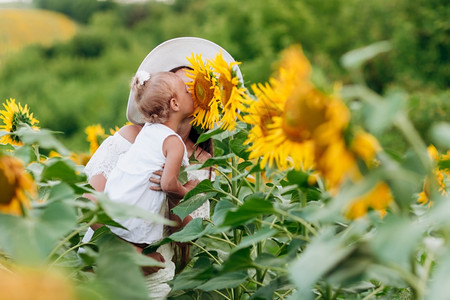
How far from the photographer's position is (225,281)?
36.7 inches

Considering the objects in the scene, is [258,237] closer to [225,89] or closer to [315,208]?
[315,208]

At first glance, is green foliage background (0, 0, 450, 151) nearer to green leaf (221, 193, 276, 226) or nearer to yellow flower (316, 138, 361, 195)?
green leaf (221, 193, 276, 226)

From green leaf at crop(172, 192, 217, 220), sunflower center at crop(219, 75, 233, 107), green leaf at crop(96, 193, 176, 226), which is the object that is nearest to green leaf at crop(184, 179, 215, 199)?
green leaf at crop(172, 192, 217, 220)

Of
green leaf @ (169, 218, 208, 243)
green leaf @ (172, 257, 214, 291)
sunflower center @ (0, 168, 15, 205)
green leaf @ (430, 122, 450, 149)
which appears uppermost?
green leaf @ (430, 122, 450, 149)

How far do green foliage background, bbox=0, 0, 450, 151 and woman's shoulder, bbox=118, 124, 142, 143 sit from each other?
11.4ft

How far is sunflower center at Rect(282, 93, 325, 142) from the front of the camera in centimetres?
63

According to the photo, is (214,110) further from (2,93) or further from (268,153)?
(2,93)

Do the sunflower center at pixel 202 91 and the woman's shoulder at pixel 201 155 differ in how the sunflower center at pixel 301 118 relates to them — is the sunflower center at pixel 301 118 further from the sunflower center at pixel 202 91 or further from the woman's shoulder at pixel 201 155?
the woman's shoulder at pixel 201 155

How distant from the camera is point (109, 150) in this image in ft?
5.20

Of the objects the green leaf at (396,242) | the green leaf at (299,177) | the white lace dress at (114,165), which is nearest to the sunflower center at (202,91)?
the white lace dress at (114,165)

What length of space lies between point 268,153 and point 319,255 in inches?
10.0

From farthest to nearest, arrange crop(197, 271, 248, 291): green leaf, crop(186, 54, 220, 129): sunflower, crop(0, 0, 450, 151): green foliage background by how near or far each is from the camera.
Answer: crop(0, 0, 450, 151): green foliage background → crop(186, 54, 220, 129): sunflower → crop(197, 271, 248, 291): green leaf

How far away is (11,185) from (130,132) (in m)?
0.97

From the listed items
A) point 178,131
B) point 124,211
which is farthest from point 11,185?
point 178,131
